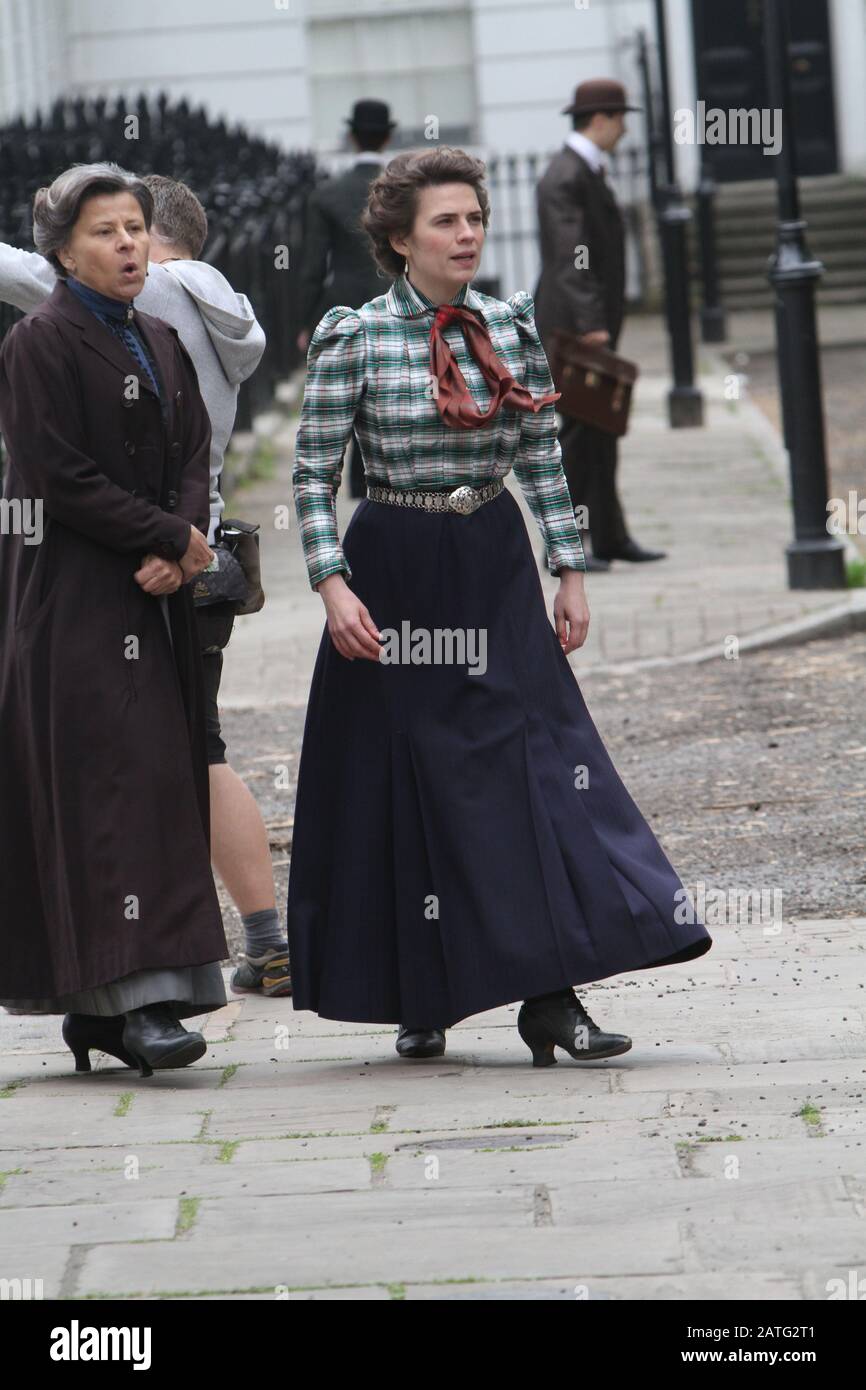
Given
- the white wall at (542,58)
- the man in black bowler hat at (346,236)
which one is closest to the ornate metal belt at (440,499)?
the man in black bowler hat at (346,236)

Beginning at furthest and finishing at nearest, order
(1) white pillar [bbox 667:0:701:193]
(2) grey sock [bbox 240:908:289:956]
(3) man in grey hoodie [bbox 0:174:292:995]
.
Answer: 1. (1) white pillar [bbox 667:0:701:193]
2. (2) grey sock [bbox 240:908:289:956]
3. (3) man in grey hoodie [bbox 0:174:292:995]

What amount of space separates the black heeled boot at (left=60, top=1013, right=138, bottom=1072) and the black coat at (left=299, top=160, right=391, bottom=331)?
7481 millimetres

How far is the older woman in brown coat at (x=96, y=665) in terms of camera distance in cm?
465

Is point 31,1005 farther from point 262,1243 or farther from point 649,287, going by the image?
point 649,287

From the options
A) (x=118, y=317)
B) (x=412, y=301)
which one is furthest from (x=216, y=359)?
(x=412, y=301)

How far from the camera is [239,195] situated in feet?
52.9

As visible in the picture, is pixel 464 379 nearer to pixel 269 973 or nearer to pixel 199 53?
pixel 269 973

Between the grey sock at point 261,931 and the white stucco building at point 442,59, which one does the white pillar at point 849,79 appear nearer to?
the white stucco building at point 442,59

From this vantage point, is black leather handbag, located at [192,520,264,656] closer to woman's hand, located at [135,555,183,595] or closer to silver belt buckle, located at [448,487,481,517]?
woman's hand, located at [135,555,183,595]

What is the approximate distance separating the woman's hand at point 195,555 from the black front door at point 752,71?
65.2ft

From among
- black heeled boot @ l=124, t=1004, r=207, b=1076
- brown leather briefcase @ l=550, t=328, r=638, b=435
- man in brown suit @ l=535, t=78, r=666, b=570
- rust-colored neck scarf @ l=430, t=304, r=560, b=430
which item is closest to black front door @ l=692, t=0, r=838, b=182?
man in brown suit @ l=535, t=78, r=666, b=570

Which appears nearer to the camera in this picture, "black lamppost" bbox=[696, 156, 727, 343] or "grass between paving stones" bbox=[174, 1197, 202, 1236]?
"grass between paving stones" bbox=[174, 1197, 202, 1236]

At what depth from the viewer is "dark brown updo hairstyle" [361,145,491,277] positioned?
470 centimetres

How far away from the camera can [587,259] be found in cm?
1055
